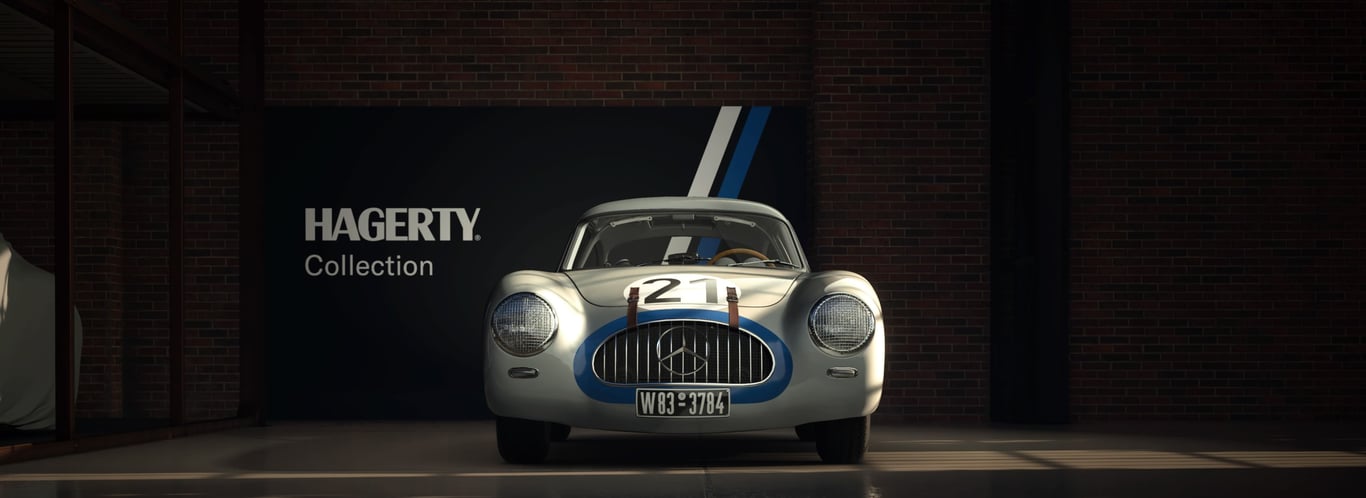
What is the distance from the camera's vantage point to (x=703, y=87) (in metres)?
9.60

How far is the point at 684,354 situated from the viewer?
5.44 meters

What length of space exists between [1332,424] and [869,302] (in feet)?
16.2

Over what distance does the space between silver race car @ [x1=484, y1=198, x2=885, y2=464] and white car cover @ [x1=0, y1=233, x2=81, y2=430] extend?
11.3 feet

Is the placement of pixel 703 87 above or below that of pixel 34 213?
above

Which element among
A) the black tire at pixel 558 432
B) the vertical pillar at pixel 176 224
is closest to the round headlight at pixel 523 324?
the black tire at pixel 558 432

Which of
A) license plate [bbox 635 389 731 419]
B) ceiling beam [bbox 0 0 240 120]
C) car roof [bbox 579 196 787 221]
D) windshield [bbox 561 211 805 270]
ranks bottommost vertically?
license plate [bbox 635 389 731 419]

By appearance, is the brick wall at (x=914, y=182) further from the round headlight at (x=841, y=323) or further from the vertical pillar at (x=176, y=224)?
the vertical pillar at (x=176, y=224)

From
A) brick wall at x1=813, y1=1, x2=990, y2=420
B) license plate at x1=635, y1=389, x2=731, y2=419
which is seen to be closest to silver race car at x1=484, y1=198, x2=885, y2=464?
license plate at x1=635, y1=389, x2=731, y2=419

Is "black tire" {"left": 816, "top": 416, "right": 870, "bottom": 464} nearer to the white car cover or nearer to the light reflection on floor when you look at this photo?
the light reflection on floor

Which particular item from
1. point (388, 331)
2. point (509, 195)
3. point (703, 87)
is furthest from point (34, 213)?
point (703, 87)

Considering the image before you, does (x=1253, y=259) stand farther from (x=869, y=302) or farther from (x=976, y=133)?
(x=869, y=302)

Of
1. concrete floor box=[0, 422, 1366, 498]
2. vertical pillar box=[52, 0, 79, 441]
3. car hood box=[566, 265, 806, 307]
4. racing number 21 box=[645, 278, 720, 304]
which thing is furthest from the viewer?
vertical pillar box=[52, 0, 79, 441]

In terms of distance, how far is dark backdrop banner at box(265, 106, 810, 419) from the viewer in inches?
368

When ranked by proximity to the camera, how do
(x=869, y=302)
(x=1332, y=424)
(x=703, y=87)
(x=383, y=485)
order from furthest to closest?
1. (x=703, y=87)
2. (x=1332, y=424)
3. (x=869, y=302)
4. (x=383, y=485)
